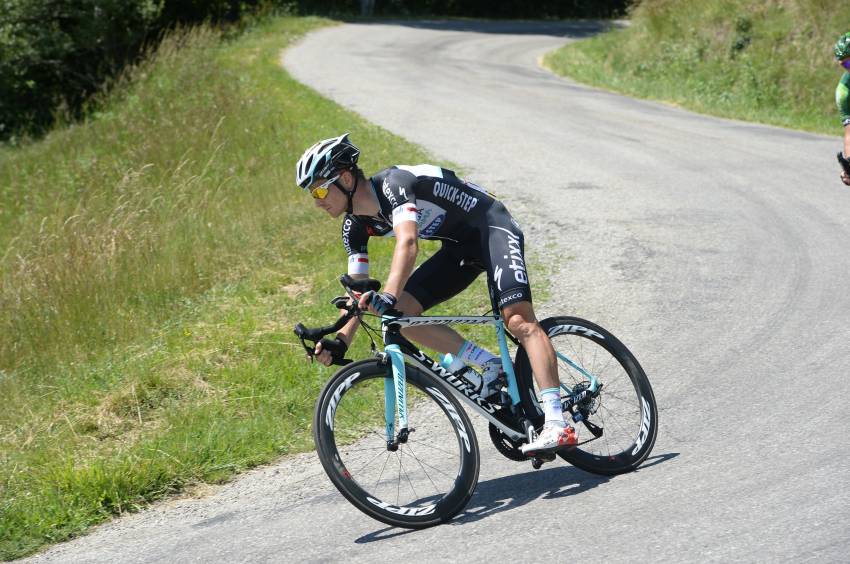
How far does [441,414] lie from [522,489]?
2.03ft

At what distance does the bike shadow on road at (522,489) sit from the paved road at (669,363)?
0.05 feet

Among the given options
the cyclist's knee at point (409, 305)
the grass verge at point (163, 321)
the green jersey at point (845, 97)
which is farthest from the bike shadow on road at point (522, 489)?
the green jersey at point (845, 97)

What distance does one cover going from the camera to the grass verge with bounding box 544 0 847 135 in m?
19.5

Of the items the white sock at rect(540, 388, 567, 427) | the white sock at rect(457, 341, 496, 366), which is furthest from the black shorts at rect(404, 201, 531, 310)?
the white sock at rect(540, 388, 567, 427)

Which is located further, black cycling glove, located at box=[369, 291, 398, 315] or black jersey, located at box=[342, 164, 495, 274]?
black jersey, located at box=[342, 164, 495, 274]

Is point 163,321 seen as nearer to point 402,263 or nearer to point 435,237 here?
point 435,237

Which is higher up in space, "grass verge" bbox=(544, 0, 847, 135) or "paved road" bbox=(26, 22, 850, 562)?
"grass verge" bbox=(544, 0, 847, 135)

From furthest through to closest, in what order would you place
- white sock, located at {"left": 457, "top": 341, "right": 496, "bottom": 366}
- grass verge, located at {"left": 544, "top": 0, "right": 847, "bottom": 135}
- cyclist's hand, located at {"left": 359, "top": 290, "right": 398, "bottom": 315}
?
grass verge, located at {"left": 544, "top": 0, "right": 847, "bottom": 135} < white sock, located at {"left": 457, "top": 341, "right": 496, "bottom": 366} < cyclist's hand, located at {"left": 359, "top": 290, "right": 398, "bottom": 315}

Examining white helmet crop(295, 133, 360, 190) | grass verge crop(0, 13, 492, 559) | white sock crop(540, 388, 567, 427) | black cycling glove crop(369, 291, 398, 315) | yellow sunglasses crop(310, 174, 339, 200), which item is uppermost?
white helmet crop(295, 133, 360, 190)

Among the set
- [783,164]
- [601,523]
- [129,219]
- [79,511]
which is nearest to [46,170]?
[129,219]

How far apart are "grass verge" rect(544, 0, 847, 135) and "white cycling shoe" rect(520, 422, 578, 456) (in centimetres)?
1352

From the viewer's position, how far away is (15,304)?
32.2ft

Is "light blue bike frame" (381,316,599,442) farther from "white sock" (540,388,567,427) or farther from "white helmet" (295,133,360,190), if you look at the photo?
"white helmet" (295,133,360,190)

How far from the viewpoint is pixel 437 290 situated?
5605mm
